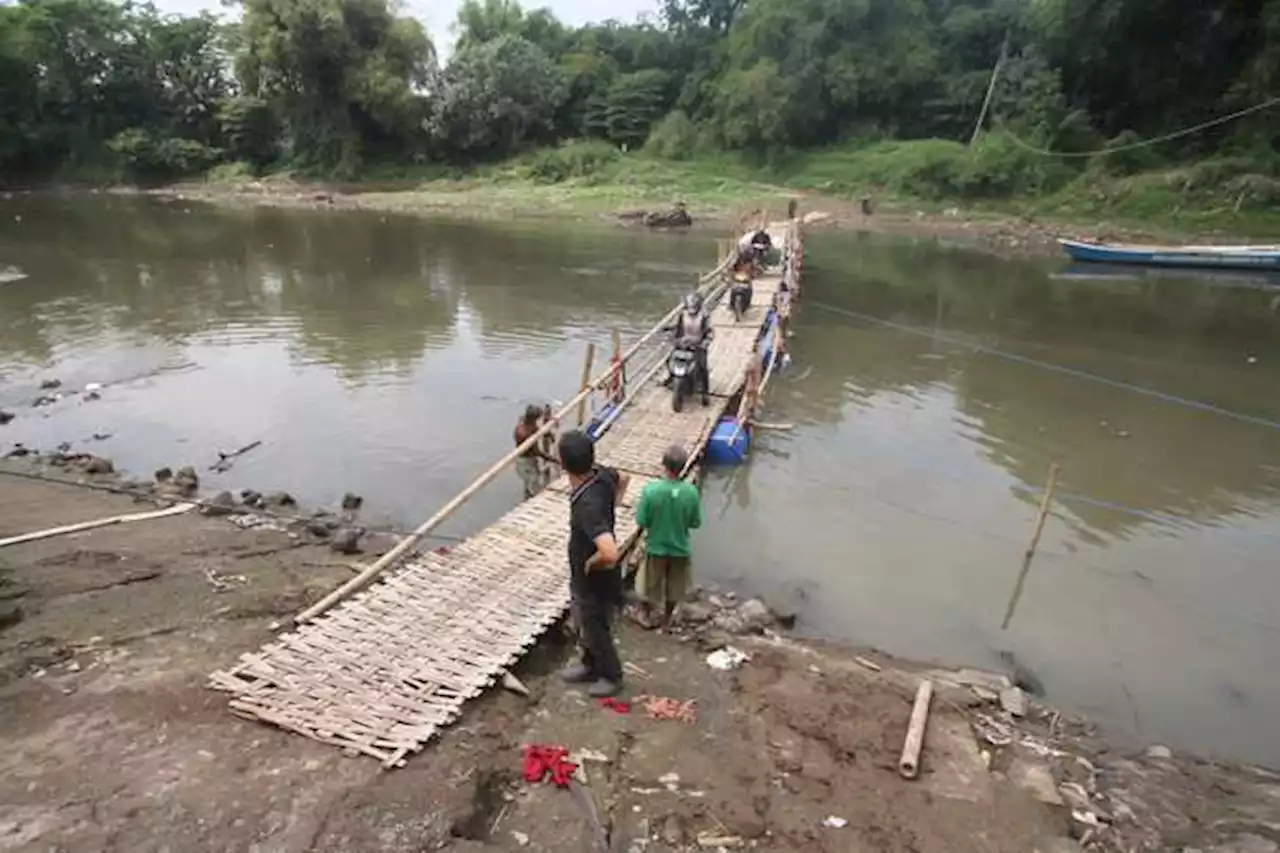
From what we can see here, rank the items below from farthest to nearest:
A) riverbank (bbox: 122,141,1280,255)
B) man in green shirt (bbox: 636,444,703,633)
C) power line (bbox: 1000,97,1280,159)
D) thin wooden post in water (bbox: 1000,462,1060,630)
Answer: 1. power line (bbox: 1000,97,1280,159)
2. riverbank (bbox: 122,141,1280,255)
3. thin wooden post in water (bbox: 1000,462,1060,630)
4. man in green shirt (bbox: 636,444,703,633)

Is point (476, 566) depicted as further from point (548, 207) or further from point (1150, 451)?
point (548, 207)

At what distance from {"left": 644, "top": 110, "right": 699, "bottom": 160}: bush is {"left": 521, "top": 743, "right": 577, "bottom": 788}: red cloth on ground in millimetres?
47823

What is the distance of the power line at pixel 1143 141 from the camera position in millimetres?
34438

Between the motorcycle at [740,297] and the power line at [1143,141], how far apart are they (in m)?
26.4

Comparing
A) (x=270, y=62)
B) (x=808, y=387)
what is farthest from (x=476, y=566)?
(x=270, y=62)

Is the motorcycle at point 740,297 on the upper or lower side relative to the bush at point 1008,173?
lower

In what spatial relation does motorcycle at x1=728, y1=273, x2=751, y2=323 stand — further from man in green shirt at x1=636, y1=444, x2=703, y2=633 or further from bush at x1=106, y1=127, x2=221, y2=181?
bush at x1=106, y1=127, x2=221, y2=181

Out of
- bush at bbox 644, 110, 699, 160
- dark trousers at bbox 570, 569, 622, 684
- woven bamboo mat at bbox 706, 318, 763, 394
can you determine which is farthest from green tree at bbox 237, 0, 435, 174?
dark trousers at bbox 570, 569, 622, 684

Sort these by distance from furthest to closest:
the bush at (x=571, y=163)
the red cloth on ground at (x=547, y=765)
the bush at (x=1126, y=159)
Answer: the bush at (x=571, y=163) → the bush at (x=1126, y=159) → the red cloth on ground at (x=547, y=765)

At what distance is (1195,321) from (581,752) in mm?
23259

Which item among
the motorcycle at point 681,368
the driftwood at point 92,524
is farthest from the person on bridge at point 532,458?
the driftwood at point 92,524

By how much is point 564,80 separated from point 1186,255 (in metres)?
36.9

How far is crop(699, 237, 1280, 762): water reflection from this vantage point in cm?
838

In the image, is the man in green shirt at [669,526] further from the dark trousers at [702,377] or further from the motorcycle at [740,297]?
the motorcycle at [740,297]
